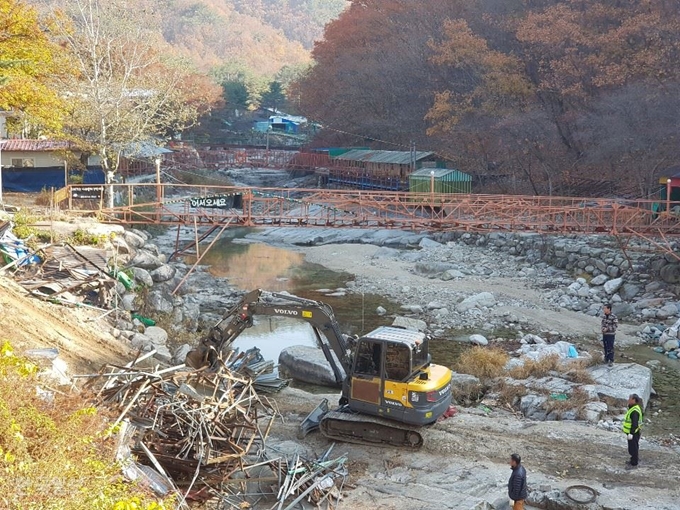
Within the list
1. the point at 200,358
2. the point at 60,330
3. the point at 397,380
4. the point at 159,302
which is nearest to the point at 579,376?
the point at 397,380

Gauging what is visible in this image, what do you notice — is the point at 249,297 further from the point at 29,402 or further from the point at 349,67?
the point at 349,67

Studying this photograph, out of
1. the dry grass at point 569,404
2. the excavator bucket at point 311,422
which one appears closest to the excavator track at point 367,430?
the excavator bucket at point 311,422

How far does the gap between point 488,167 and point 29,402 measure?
4514cm

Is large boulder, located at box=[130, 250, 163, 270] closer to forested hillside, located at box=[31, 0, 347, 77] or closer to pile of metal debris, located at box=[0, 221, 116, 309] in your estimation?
pile of metal debris, located at box=[0, 221, 116, 309]

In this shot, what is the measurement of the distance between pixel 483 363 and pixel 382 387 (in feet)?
23.6

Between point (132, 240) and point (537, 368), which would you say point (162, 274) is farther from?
point (537, 368)

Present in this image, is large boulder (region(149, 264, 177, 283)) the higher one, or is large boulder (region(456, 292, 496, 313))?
large boulder (region(149, 264, 177, 283))

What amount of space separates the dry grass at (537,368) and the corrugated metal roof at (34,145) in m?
30.4

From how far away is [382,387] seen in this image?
14.2 meters

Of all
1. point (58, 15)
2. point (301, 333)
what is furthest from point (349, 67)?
point (301, 333)

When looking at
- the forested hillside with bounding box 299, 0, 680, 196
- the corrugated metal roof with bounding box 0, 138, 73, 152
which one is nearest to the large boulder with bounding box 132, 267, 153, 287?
the corrugated metal roof with bounding box 0, 138, 73, 152

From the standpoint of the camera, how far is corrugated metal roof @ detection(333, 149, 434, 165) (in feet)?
190

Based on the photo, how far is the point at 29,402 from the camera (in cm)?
969

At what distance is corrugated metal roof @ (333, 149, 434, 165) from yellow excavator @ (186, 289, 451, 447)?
43.2 meters
